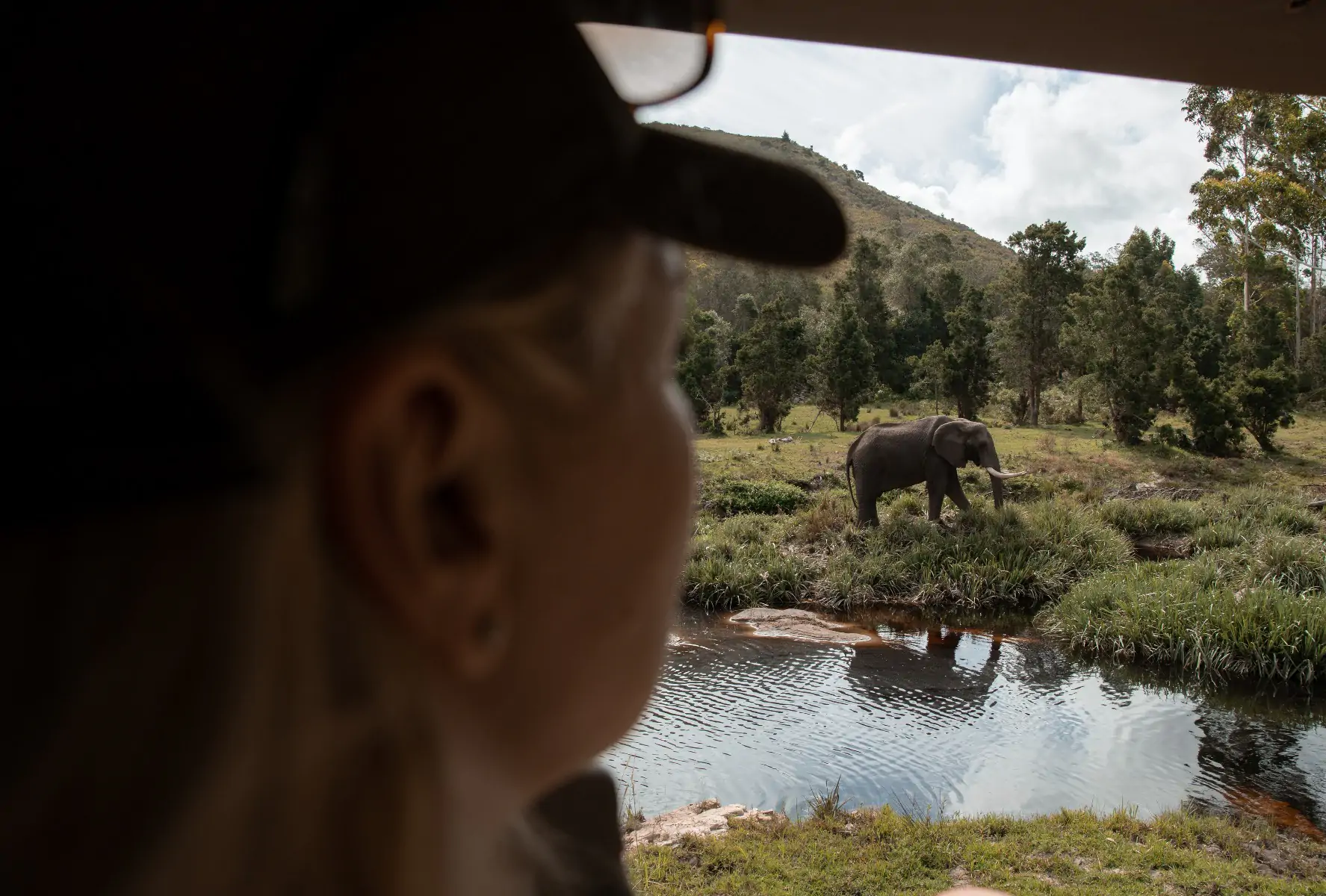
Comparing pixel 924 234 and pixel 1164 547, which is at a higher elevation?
pixel 924 234

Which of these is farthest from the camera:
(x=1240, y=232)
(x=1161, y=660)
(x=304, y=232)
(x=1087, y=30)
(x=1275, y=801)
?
(x=1240, y=232)

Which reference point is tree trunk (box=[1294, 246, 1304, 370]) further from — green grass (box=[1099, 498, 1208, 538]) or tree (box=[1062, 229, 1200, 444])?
green grass (box=[1099, 498, 1208, 538])

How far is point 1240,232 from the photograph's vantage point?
17.0 m

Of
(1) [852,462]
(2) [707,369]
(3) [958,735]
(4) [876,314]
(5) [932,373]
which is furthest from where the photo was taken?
(4) [876,314]

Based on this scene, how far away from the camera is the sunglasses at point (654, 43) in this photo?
56 cm

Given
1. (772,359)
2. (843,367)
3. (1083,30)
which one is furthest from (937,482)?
(1083,30)

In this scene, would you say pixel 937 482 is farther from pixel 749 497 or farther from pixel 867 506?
pixel 749 497

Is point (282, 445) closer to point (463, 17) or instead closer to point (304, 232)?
point (304, 232)

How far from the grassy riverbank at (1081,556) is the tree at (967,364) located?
3.88 metres

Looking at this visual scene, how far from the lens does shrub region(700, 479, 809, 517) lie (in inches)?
452

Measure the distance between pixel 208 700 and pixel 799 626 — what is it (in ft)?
24.5

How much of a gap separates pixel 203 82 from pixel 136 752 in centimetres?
24

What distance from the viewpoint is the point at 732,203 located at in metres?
0.43

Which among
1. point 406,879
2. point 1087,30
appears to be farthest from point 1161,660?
point 406,879
